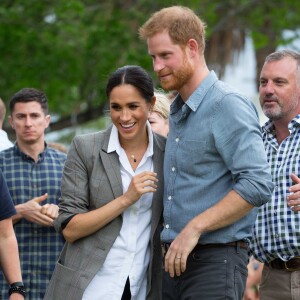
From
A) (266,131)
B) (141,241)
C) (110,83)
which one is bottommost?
(141,241)

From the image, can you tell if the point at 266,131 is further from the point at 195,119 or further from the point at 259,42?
the point at 259,42

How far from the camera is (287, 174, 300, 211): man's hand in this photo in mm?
5918

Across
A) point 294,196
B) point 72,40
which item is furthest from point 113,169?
point 72,40

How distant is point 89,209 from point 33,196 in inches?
86.1

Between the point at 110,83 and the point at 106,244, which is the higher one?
the point at 110,83

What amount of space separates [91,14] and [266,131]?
12.9 m

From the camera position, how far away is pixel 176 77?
546 cm

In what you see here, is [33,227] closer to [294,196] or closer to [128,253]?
[128,253]

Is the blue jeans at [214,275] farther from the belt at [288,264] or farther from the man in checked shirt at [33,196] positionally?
the man in checked shirt at [33,196]

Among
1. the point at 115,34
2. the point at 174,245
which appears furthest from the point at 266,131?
the point at 115,34

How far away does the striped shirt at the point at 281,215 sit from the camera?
6277 millimetres

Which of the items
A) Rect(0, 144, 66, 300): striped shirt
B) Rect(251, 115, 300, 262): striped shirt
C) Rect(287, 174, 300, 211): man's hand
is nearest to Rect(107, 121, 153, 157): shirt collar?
Rect(287, 174, 300, 211): man's hand

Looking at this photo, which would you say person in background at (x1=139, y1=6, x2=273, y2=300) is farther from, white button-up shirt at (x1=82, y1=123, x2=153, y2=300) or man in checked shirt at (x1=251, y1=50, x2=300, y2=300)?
man in checked shirt at (x1=251, y1=50, x2=300, y2=300)

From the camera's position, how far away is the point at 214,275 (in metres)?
5.38
